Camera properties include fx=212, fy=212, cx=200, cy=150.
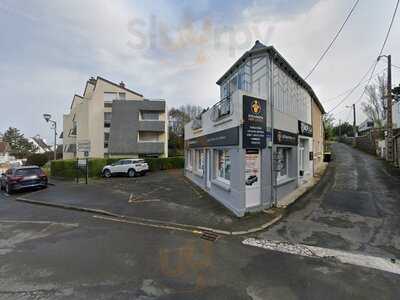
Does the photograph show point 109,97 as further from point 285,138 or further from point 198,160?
point 285,138

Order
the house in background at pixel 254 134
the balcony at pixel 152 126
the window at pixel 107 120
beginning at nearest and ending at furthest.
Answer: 1. the house in background at pixel 254 134
2. the balcony at pixel 152 126
3. the window at pixel 107 120

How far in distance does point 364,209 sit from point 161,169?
20.1m

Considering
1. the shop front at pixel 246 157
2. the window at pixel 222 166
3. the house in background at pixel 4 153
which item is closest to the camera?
the shop front at pixel 246 157

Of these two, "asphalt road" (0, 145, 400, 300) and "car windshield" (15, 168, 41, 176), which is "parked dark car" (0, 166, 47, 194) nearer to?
"car windshield" (15, 168, 41, 176)

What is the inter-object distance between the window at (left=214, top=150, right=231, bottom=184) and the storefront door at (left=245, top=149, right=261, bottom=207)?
141 cm

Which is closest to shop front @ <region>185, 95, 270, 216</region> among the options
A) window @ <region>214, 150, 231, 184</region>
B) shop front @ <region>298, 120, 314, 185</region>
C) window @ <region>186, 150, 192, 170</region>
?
window @ <region>214, 150, 231, 184</region>

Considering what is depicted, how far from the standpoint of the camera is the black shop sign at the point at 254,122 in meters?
7.31

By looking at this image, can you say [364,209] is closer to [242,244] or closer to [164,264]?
[242,244]

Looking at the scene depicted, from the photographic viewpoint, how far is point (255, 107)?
7.66m

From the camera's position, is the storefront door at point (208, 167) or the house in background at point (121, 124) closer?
the storefront door at point (208, 167)

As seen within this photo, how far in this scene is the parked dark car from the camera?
12.5 m

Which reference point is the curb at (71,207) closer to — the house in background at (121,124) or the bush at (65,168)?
the bush at (65,168)

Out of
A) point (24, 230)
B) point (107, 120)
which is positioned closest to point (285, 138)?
point (24, 230)

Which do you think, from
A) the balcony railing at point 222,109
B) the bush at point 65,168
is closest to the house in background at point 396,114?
the balcony railing at point 222,109
